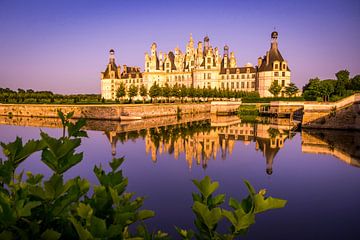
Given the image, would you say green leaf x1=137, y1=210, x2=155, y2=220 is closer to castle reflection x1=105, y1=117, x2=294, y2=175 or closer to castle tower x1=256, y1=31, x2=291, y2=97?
castle reflection x1=105, y1=117, x2=294, y2=175

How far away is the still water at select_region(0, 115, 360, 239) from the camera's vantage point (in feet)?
27.5

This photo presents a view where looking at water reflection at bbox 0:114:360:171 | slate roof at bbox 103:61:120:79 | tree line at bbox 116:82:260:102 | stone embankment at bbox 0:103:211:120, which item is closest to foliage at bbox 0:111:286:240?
water reflection at bbox 0:114:360:171

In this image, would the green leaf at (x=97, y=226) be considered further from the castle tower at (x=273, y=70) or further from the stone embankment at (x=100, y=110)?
the castle tower at (x=273, y=70)

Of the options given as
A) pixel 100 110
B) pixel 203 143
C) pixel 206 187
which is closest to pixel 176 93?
pixel 100 110

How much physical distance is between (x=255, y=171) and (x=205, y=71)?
57.7m

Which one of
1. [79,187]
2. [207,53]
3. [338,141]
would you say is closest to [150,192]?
[79,187]

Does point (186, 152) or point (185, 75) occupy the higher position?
point (185, 75)

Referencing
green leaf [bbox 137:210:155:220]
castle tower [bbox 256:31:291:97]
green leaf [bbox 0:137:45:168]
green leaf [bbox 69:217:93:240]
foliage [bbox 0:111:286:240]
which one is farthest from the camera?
castle tower [bbox 256:31:291:97]

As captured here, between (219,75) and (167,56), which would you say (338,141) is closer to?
(219,75)

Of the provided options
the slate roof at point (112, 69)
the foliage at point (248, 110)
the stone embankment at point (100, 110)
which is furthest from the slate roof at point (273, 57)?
the slate roof at point (112, 69)

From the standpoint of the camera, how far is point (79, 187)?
1.39 m

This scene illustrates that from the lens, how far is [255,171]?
1387 cm

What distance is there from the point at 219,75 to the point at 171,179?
61.3 metres

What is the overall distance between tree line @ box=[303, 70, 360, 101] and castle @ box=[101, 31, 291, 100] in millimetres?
8416
